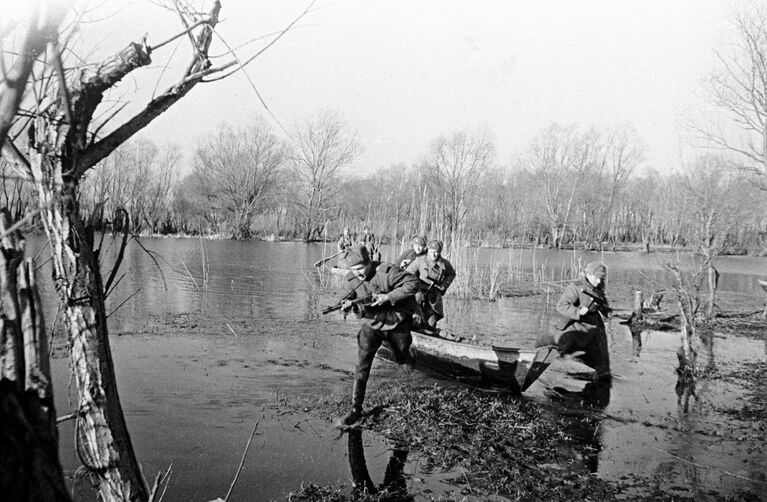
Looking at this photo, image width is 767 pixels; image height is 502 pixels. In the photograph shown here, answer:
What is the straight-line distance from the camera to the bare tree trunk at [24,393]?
58.5 inches

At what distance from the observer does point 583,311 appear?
8.40 meters

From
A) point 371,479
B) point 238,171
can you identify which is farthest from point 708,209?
point 238,171

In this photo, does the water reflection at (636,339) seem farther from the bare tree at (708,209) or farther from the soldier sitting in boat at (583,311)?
the soldier sitting in boat at (583,311)

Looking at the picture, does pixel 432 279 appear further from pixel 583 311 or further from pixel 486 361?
pixel 583 311

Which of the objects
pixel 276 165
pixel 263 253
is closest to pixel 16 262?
pixel 263 253

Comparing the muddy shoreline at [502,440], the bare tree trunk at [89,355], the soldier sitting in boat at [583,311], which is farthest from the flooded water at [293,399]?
the soldier sitting in boat at [583,311]

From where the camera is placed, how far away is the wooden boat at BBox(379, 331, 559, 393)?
8.10 m

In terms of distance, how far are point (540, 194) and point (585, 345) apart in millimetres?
53531

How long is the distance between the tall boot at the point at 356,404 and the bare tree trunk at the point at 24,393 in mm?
5357

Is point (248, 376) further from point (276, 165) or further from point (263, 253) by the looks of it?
point (276, 165)

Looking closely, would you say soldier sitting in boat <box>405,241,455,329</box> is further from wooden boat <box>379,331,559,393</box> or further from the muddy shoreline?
the muddy shoreline

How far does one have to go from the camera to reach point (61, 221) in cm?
252

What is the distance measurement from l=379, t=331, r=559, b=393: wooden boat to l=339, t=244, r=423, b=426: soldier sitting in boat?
5.49ft

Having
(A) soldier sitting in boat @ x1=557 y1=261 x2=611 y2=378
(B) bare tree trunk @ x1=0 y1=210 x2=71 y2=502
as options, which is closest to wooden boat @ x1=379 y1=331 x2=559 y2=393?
(A) soldier sitting in boat @ x1=557 y1=261 x2=611 y2=378
